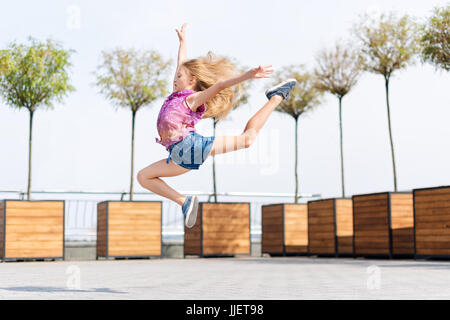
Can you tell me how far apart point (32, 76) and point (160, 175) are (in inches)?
424

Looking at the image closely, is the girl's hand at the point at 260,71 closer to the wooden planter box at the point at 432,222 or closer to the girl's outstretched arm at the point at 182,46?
the girl's outstretched arm at the point at 182,46

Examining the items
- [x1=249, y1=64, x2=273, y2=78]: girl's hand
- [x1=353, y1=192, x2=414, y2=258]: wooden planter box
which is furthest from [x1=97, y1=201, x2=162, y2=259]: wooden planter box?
[x1=249, y1=64, x2=273, y2=78]: girl's hand

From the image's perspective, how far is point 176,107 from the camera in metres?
4.22

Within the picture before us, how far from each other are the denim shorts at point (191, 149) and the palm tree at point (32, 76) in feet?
35.7

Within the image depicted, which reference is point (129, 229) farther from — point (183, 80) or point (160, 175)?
point (183, 80)

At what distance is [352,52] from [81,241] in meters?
9.18

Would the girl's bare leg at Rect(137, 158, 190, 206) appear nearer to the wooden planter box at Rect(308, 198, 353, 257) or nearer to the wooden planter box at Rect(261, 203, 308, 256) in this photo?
the wooden planter box at Rect(308, 198, 353, 257)

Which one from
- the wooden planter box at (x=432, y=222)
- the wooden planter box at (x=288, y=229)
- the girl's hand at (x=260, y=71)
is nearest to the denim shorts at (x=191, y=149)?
the girl's hand at (x=260, y=71)

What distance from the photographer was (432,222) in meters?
12.6

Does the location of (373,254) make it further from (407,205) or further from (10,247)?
(10,247)

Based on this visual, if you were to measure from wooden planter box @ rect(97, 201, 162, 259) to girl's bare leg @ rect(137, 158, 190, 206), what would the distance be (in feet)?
36.1

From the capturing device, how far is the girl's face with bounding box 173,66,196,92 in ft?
14.5

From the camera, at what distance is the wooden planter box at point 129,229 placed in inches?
601

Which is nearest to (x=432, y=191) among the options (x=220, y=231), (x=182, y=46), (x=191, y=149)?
(x=220, y=231)
